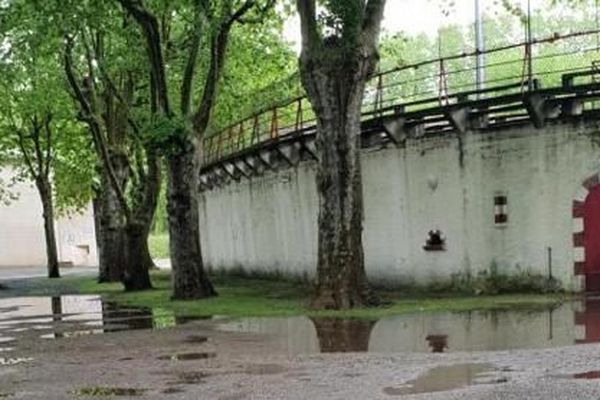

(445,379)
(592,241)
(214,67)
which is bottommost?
(445,379)

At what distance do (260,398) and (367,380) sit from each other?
4.59 feet

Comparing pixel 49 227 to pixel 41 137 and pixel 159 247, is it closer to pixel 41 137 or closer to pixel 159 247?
pixel 41 137

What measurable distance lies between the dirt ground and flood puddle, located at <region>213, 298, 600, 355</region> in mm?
626

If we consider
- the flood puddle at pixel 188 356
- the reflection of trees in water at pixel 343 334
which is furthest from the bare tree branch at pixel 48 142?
the flood puddle at pixel 188 356

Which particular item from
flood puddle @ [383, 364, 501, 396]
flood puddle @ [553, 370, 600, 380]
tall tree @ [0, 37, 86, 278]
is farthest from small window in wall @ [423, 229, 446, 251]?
tall tree @ [0, 37, 86, 278]

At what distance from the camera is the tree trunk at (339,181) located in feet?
57.8

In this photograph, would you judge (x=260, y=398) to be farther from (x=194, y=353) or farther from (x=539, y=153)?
(x=539, y=153)

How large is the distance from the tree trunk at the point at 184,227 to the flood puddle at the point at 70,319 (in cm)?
155

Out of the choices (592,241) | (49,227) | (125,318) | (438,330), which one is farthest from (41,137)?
(438,330)

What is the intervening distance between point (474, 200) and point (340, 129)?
4.90 metres

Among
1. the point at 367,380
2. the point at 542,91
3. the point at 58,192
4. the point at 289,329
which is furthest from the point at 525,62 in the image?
the point at 58,192

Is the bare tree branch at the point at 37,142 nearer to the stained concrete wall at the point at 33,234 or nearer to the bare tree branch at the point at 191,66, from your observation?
the bare tree branch at the point at 191,66

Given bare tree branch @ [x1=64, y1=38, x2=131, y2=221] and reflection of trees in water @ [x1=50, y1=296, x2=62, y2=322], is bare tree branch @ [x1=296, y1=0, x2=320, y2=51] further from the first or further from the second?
bare tree branch @ [x1=64, y1=38, x2=131, y2=221]

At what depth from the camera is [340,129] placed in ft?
58.6
